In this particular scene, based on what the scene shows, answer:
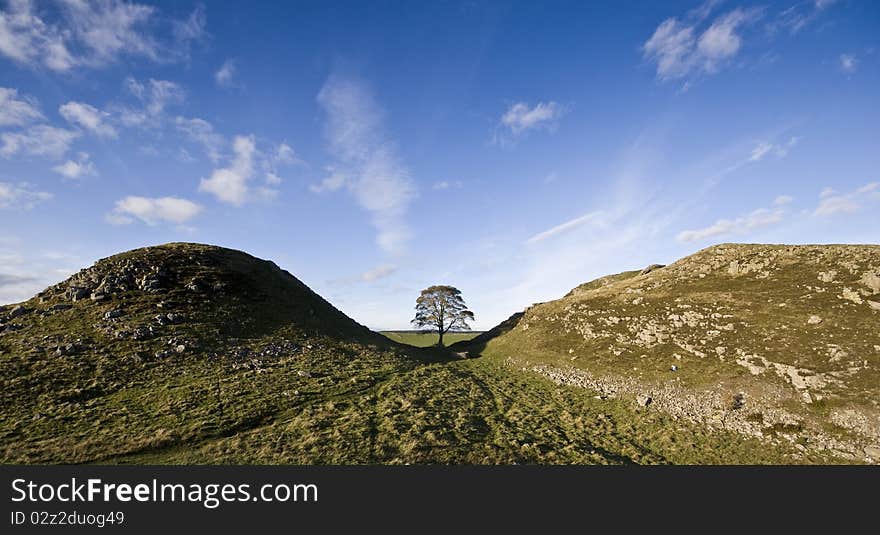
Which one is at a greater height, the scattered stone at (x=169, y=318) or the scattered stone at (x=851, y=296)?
the scattered stone at (x=169, y=318)

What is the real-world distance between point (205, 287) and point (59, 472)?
1307 inches

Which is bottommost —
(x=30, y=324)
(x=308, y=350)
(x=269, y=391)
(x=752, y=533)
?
(x=752, y=533)

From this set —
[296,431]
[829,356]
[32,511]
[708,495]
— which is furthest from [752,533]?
[32,511]

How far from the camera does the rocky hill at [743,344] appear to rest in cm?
2472

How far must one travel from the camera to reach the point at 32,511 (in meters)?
13.3

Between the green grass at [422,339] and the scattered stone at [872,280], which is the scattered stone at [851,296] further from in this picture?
A: the green grass at [422,339]

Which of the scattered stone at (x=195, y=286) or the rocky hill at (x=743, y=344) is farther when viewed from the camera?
the scattered stone at (x=195, y=286)

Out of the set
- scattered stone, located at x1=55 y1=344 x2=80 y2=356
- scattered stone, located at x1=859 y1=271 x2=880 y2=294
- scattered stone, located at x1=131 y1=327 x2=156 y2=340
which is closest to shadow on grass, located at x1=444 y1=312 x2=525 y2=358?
scattered stone, located at x1=131 y1=327 x2=156 y2=340

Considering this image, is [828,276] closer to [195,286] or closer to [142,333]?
[142,333]

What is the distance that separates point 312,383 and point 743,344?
40989mm

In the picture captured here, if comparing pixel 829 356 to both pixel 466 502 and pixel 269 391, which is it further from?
pixel 269 391

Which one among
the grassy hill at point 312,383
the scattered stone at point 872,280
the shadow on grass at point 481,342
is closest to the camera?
the grassy hill at point 312,383

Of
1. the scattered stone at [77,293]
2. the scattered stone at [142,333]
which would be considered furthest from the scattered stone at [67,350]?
the scattered stone at [77,293]

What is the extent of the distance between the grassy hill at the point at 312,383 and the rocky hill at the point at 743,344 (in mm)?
287
